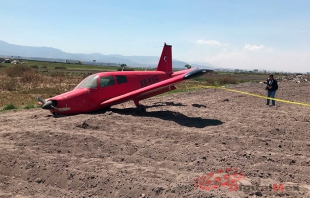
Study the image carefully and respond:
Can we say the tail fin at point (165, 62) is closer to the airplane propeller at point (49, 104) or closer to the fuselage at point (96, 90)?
the fuselage at point (96, 90)

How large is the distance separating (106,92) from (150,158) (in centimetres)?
621

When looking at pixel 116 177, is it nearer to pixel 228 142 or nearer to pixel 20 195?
pixel 20 195

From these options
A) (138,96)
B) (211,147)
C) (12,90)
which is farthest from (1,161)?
(12,90)

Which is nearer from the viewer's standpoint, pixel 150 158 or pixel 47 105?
pixel 150 158

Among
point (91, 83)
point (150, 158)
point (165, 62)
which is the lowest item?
point (150, 158)

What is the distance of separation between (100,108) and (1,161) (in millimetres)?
6096

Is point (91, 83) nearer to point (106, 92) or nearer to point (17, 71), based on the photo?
point (106, 92)

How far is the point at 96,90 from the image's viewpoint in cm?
1194

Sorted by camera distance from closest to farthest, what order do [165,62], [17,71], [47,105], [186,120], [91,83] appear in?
[47,105], [186,120], [91,83], [165,62], [17,71]

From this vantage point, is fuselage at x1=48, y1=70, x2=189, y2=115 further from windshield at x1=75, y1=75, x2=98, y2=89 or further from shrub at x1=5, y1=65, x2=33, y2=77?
shrub at x1=5, y1=65, x2=33, y2=77

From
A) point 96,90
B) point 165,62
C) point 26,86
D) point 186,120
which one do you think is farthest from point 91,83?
point 26,86

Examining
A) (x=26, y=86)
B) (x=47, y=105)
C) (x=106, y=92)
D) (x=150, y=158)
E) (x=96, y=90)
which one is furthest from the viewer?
(x=26, y=86)

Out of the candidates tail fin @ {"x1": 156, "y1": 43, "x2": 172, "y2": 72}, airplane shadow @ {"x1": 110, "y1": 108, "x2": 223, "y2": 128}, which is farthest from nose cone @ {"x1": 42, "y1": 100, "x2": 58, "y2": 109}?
tail fin @ {"x1": 156, "y1": 43, "x2": 172, "y2": 72}

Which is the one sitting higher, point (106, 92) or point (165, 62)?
point (165, 62)
